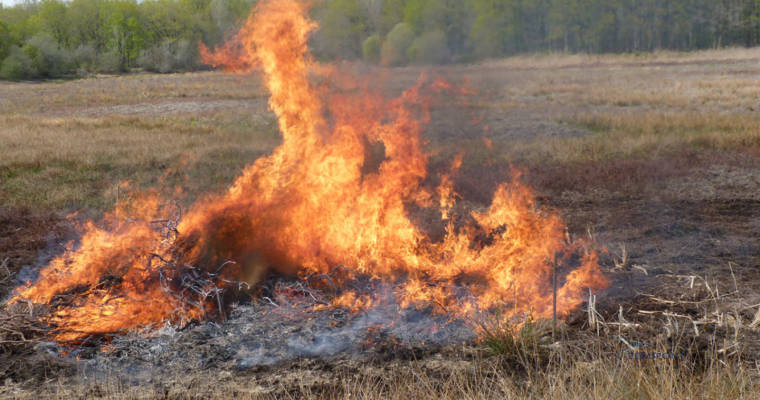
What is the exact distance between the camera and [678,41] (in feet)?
143

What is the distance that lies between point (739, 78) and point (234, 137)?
81.4 ft

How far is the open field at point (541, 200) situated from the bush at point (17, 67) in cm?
2337

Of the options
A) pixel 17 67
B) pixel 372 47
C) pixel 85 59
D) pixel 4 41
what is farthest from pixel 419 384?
pixel 4 41

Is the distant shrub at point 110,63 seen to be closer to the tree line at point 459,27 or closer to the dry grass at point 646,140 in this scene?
the tree line at point 459,27

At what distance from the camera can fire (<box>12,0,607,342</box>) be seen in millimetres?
5098

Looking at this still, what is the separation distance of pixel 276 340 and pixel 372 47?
11.6 ft

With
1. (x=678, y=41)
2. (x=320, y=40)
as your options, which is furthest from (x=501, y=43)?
(x=678, y=41)

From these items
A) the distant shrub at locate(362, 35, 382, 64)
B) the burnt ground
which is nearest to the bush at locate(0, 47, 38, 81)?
the burnt ground

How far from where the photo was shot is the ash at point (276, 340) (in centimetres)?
426

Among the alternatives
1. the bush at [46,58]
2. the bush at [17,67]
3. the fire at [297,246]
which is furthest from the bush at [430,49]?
the bush at [46,58]

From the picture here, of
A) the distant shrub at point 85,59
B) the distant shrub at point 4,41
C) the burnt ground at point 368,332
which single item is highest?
the distant shrub at point 4,41

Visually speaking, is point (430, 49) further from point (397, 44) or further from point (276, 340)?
point (276, 340)

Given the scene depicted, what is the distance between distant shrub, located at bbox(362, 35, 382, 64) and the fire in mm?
648

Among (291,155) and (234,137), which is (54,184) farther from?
(291,155)
